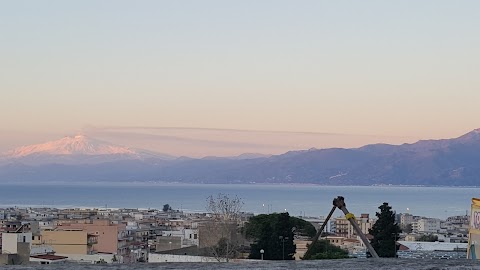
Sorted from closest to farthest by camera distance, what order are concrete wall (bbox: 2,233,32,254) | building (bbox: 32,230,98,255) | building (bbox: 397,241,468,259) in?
building (bbox: 397,241,468,259) → concrete wall (bbox: 2,233,32,254) → building (bbox: 32,230,98,255)

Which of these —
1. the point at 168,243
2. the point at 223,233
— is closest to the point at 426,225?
the point at 168,243

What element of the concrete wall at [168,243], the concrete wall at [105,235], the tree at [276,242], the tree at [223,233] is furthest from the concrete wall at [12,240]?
the tree at [276,242]

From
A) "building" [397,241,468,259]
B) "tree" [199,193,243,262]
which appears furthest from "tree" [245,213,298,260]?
"building" [397,241,468,259]

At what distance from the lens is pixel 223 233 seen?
141 ft

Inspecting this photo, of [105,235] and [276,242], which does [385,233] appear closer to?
[276,242]

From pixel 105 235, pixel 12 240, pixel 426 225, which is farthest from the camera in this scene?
pixel 426 225

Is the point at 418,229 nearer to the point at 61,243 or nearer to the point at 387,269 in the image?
the point at 61,243

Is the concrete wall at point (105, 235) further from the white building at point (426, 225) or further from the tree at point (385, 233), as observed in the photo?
the white building at point (426, 225)

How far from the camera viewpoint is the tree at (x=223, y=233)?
37938mm

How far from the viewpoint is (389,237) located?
3509 cm

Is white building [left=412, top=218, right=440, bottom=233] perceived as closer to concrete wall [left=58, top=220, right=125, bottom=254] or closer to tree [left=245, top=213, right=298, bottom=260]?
concrete wall [left=58, top=220, right=125, bottom=254]

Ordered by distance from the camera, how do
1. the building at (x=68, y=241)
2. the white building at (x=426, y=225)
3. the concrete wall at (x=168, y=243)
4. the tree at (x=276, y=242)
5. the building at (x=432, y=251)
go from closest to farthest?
1. the building at (x=432, y=251)
2. the tree at (x=276, y=242)
3. the building at (x=68, y=241)
4. the concrete wall at (x=168, y=243)
5. the white building at (x=426, y=225)

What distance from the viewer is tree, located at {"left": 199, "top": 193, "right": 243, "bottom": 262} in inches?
1494

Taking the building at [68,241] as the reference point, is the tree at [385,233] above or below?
above
